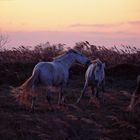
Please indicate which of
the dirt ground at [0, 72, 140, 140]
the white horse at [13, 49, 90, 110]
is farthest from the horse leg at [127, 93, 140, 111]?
the white horse at [13, 49, 90, 110]

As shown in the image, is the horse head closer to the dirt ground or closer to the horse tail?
the dirt ground

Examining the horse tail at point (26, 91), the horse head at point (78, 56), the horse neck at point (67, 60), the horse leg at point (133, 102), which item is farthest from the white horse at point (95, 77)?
the horse leg at point (133, 102)

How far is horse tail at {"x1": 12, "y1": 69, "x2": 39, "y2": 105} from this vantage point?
44.5 feet

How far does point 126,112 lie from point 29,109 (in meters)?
2.67

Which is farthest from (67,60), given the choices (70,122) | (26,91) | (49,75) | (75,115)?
(70,122)

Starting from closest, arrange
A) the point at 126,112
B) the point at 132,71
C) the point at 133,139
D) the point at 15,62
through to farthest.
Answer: the point at 133,139, the point at 126,112, the point at 132,71, the point at 15,62

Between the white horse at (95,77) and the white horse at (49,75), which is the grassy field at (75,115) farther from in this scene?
the white horse at (49,75)

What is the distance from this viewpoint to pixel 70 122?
11.1m

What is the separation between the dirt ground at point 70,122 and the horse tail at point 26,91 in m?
0.26

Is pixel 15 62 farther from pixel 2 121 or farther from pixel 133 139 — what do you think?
pixel 133 139

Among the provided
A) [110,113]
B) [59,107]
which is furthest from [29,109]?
[110,113]

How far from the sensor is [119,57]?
26.9 m

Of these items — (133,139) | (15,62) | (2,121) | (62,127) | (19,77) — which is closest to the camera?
(133,139)

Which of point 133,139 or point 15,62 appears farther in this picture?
point 15,62
